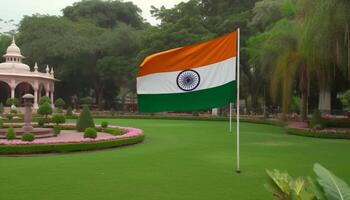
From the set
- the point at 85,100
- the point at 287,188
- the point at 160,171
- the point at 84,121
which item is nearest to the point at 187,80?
the point at 160,171

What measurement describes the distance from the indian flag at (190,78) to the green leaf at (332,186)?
5980mm

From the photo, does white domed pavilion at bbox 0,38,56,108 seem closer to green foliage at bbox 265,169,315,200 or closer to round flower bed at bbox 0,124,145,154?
round flower bed at bbox 0,124,145,154

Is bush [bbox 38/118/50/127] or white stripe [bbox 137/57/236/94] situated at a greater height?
white stripe [bbox 137/57/236/94]

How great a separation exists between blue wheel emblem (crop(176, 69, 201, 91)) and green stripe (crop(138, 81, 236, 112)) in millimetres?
135

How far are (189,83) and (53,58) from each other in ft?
135

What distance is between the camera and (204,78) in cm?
895

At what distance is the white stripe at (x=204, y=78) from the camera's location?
8.90 m

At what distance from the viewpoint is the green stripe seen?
8.84 m

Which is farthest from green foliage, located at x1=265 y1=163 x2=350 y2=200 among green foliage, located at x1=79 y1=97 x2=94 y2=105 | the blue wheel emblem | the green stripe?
green foliage, located at x1=79 y1=97 x2=94 y2=105

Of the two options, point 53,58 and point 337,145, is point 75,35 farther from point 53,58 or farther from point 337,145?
point 337,145

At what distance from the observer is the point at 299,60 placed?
22953 mm

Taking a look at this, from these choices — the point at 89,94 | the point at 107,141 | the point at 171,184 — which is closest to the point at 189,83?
the point at 171,184

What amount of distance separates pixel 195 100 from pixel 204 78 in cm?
52

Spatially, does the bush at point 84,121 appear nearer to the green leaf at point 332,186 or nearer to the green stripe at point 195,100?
the green stripe at point 195,100
